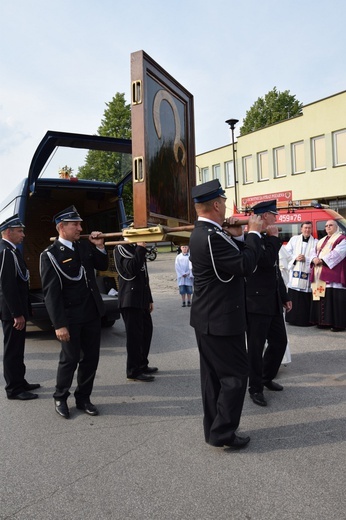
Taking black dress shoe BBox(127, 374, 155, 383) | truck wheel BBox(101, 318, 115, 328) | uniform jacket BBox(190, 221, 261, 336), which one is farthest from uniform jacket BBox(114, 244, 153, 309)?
truck wheel BBox(101, 318, 115, 328)

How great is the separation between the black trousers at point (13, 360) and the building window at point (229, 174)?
2715cm

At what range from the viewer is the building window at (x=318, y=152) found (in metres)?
24.1

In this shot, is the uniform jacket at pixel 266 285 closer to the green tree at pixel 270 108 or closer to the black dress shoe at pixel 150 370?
the black dress shoe at pixel 150 370

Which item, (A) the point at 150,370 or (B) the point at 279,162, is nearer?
(A) the point at 150,370

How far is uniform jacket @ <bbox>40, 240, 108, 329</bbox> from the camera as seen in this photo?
4191mm

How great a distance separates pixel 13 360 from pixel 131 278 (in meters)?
1.59

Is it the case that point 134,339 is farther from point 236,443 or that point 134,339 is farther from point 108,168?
point 108,168

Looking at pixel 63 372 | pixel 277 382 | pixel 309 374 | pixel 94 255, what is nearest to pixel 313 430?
pixel 277 382

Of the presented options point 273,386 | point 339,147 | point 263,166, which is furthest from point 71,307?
point 263,166

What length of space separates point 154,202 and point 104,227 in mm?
5342

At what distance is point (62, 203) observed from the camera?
9367 mm

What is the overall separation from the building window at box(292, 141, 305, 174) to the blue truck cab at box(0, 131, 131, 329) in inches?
748

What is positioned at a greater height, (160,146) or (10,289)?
(160,146)

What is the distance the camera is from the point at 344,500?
2.69 m
